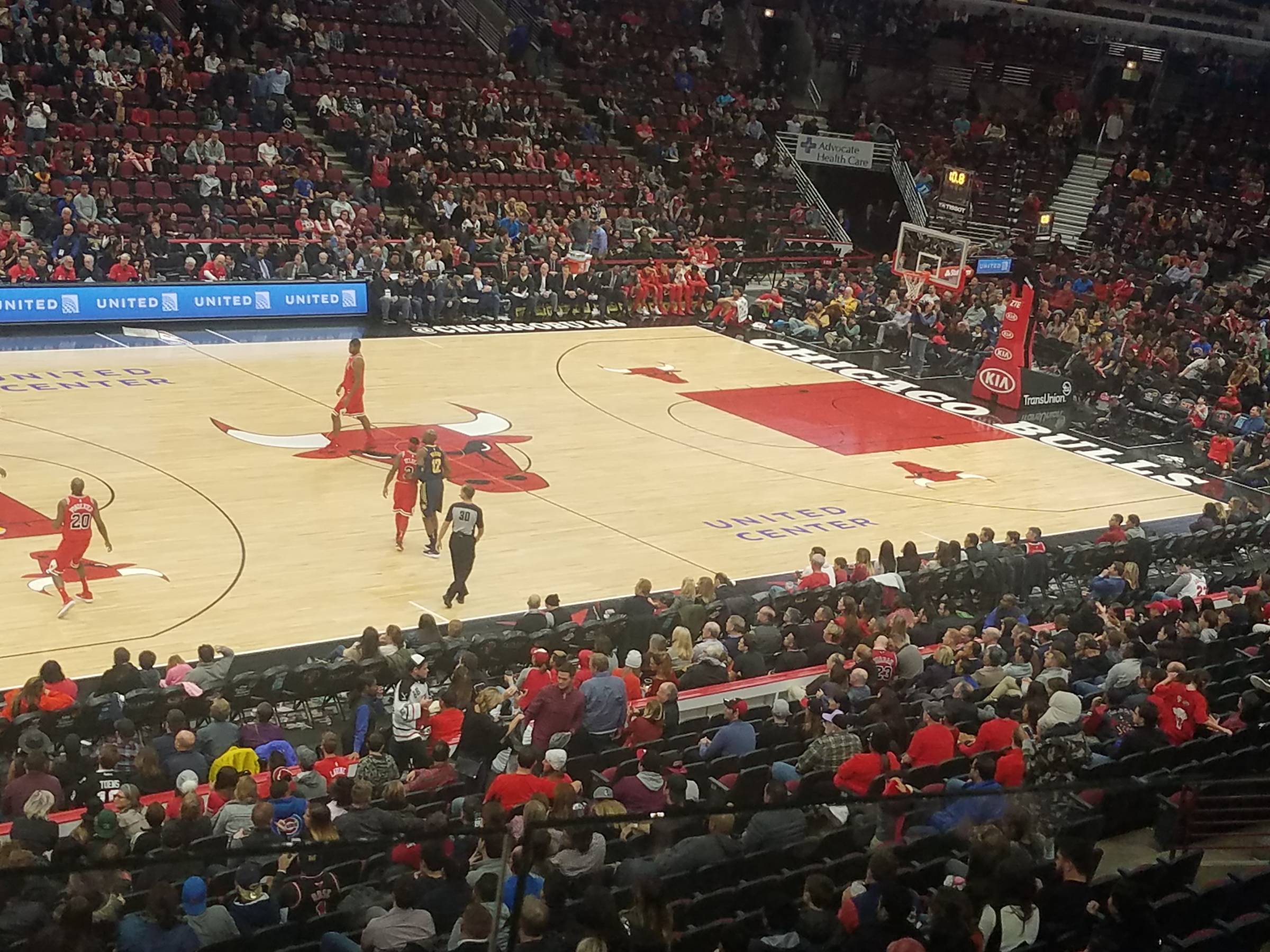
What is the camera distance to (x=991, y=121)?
42.1 metres

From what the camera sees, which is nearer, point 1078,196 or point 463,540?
point 463,540

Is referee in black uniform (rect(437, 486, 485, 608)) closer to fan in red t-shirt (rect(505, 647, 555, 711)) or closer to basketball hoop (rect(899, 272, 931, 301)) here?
fan in red t-shirt (rect(505, 647, 555, 711))

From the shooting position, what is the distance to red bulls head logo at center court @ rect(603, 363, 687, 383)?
26281mm

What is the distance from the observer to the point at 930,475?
2177 centimetres

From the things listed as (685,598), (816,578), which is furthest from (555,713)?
(816,578)

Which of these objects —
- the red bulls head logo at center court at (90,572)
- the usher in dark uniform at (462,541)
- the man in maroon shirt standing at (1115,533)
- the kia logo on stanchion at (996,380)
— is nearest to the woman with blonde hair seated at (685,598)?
the usher in dark uniform at (462,541)

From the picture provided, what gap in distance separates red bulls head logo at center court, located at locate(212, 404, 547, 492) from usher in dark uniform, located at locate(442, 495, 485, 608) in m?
3.92

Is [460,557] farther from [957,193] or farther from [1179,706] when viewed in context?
[957,193]

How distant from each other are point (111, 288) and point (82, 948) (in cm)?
2201

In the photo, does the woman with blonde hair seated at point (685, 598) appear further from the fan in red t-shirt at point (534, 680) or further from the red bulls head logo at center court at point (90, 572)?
the red bulls head logo at center court at point (90, 572)

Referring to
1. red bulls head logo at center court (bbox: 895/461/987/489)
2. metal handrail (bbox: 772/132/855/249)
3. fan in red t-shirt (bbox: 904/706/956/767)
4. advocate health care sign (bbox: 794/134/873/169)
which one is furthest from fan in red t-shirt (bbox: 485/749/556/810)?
advocate health care sign (bbox: 794/134/873/169)

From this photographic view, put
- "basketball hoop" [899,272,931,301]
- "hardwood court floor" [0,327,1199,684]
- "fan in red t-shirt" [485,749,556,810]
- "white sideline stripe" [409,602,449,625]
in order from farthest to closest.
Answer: "basketball hoop" [899,272,931,301]
"hardwood court floor" [0,327,1199,684]
"white sideline stripe" [409,602,449,625]
"fan in red t-shirt" [485,749,556,810]

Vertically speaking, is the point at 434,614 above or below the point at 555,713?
below

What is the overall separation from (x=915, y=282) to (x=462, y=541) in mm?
18574
